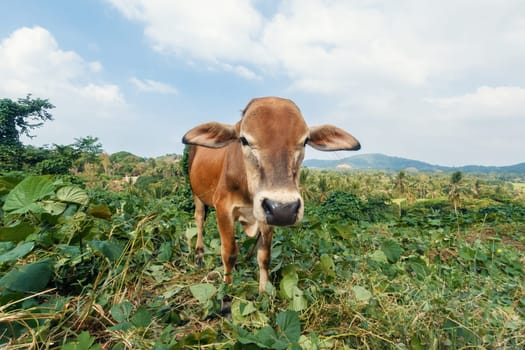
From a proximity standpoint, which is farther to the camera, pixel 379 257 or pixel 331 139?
pixel 379 257

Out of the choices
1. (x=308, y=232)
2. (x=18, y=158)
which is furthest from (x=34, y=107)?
(x=308, y=232)

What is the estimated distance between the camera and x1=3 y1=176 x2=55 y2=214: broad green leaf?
2.28 m

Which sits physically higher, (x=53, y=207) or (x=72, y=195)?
(x=72, y=195)

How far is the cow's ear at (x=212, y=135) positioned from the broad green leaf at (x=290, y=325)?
5.41 feet

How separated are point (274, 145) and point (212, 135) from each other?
2.69ft

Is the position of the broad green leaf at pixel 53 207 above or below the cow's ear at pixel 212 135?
below

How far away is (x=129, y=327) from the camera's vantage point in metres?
1.81

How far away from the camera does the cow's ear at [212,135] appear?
279 centimetres

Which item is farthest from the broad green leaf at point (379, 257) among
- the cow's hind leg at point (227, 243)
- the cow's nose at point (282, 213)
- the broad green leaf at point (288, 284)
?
the cow's nose at point (282, 213)

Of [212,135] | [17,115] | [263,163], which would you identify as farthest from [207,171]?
[17,115]

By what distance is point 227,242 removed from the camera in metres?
3.03

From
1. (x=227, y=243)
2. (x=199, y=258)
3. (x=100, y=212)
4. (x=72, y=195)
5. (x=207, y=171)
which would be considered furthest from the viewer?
(x=207, y=171)

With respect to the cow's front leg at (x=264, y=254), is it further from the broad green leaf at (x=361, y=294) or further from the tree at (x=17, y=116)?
the tree at (x=17, y=116)

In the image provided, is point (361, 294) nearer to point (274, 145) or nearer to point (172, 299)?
point (274, 145)
